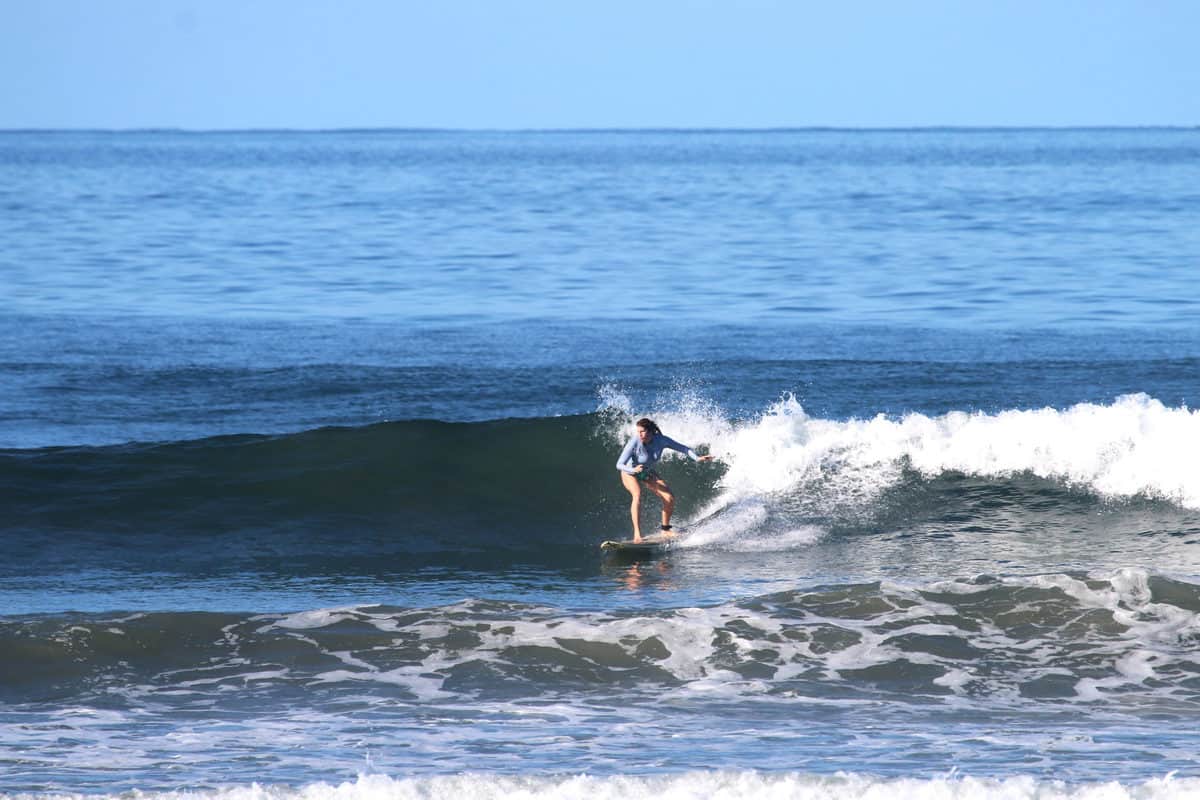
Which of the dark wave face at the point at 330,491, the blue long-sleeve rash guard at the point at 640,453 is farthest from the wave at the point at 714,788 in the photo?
the blue long-sleeve rash guard at the point at 640,453

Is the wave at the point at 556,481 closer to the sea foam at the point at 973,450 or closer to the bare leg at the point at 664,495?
the sea foam at the point at 973,450

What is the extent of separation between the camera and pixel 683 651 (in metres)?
11.4

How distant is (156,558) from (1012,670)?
867 cm

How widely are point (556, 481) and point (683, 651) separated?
6.46 m

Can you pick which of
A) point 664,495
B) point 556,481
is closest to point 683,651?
point 664,495

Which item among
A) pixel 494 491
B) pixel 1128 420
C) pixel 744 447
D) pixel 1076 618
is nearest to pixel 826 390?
pixel 744 447

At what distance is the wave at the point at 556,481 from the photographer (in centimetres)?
1567

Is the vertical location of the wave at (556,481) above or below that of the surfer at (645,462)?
below

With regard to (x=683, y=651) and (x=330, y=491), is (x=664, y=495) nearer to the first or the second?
(x=683, y=651)

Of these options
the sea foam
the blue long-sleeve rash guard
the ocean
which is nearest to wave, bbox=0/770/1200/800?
the ocean

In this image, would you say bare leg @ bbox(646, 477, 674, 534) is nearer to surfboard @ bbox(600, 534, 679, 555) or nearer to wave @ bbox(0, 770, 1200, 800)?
surfboard @ bbox(600, 534, 679, 555)

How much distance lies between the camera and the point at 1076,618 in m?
12.1

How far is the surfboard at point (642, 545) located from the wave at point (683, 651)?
229cm

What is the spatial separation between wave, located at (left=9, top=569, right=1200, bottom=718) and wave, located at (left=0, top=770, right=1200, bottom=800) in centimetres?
188
